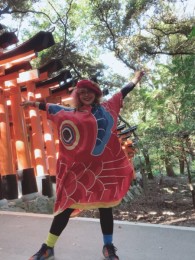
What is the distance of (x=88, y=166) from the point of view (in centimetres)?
297

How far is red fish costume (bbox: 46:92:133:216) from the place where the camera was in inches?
115

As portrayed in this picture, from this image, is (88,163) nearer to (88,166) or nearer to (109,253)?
(88,166)

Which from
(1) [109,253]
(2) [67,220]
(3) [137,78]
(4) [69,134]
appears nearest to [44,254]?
(2) [67,220]

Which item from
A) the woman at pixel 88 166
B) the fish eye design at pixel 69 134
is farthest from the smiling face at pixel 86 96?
the fish eye design at pixel 69 134

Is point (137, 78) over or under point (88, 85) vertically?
over

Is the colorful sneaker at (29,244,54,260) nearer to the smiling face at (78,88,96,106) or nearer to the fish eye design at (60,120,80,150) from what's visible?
the fish eye design at (60,120,80,150)

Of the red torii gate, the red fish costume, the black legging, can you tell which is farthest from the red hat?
the red torii gate

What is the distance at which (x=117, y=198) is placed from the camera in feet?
9.62

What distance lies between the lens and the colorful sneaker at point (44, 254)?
2.83m

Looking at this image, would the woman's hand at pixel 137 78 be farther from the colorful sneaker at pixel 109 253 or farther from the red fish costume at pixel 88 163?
the colorful sneaker at pixel 109 253

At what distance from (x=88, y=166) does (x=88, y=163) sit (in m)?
0.03

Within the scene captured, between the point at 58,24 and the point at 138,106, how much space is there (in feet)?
21.6

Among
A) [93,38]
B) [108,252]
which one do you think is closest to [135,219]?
[108,252]

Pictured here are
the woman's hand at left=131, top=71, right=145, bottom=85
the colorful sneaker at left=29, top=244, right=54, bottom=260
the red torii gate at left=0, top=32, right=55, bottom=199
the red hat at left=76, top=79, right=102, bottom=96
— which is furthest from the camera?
the red torii gate at left=0, top=32, right=55, bottom=199
